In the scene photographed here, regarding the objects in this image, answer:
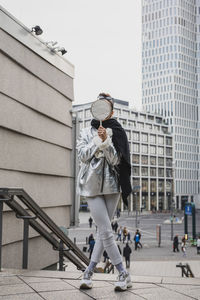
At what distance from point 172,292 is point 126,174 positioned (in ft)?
4.10

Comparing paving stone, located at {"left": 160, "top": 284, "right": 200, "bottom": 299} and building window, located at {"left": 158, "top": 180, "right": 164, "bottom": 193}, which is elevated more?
building window, located at {"left": 158, "top": 180, "right": 164, "bottom": 193}

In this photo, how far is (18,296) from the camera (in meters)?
3.39

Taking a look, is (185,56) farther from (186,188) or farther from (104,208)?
(104,208)

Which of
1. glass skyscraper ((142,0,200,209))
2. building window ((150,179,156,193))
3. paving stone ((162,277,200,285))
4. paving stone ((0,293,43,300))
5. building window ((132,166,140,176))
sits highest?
glass skyscraper ((142,0,200,209))

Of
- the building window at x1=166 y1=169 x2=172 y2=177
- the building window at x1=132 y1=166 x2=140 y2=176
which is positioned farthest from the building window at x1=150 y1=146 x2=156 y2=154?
the building window at x1=166 y1=169 x2=172 y2=177

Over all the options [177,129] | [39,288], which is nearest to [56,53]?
[39,288]

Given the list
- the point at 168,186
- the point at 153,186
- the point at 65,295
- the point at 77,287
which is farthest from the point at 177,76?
the point at 65,295

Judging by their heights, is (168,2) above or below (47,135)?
above

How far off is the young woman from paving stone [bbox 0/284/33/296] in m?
0.56

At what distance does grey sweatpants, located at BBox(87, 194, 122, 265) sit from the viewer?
3.79m

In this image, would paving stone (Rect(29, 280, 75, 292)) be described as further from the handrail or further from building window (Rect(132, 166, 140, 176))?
building window (Rect(132, 166, 140, 176))

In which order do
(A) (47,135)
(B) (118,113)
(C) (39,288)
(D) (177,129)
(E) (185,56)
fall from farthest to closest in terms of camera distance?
(E) (185,56) → (D) (177,129) → (B) (118,113) → (A) (47,135) → (C) (39,288)

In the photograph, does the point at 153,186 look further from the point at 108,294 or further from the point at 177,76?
the point at 108,294

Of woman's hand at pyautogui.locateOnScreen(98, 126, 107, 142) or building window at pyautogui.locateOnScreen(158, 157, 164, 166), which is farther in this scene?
building window at pyautogui.locateOnScreen(158, 157, 164, 166)
